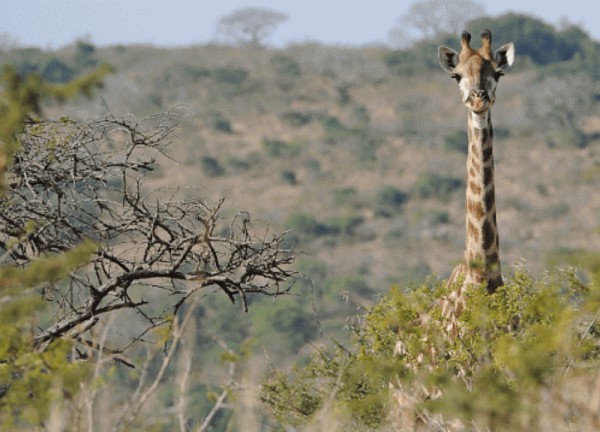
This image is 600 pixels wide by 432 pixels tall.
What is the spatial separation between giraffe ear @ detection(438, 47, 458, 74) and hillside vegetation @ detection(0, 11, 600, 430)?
23.9 metres

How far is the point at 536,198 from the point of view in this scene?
5409cm

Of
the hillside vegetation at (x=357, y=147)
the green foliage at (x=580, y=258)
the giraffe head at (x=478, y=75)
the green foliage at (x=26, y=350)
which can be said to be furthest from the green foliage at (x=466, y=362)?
the hillside vegetation at (x=357, y=147)

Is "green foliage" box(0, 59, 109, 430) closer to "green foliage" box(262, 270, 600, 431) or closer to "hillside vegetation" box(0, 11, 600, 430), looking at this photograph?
"green foliage" box(262, 270, 600, 431)

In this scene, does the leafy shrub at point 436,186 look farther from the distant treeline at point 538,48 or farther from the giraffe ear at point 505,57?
the giraffe ear at point 505,57

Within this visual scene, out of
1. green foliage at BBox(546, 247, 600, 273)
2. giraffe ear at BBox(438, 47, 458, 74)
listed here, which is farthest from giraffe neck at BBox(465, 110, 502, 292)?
green foliage at BBox(546, 247, 600, 273)

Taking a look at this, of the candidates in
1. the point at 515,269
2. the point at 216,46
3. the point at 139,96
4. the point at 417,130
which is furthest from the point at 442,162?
the point at 515,269

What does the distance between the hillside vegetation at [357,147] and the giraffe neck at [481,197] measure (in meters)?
24.5

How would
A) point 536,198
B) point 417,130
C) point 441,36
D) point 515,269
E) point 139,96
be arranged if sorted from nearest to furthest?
point 515,269, point 536,198, point 417,130, point 139,96, point 441,36

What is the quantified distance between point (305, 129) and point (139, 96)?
→ 9.18m

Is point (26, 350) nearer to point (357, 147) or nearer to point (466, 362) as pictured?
point (466, 362)

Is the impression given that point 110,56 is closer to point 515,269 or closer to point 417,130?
point 417,130

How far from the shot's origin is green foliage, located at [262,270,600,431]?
4.69m

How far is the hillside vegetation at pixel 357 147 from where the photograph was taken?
47.5 m

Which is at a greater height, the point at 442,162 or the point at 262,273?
the point at 262,273
